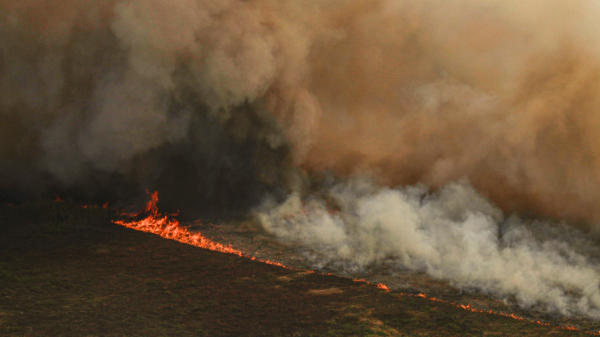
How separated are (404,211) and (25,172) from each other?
42.7 ft

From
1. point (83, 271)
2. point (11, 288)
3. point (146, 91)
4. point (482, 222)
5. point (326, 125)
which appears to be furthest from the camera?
point (326, 125)

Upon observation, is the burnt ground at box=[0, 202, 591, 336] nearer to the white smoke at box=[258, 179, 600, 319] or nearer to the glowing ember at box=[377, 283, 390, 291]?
the glowing ember at box=[377, 283, 390, 291]

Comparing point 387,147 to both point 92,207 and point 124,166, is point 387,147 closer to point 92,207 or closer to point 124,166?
point 124,166

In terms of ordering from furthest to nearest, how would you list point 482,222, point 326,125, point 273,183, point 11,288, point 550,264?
1. point 326,125
2. point 273,183
3. point 482,222
4. point 550,264
5. point 11,288

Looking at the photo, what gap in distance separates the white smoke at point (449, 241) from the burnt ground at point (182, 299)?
1.48 metres

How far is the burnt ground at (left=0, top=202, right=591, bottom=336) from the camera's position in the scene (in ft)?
25.5

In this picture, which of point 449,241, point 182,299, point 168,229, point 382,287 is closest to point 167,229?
point 168,229

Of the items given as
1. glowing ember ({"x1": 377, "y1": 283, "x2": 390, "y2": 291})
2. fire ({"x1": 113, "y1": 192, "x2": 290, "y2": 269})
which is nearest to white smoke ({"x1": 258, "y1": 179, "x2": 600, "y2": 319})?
glowing ember ({"x1": 377, "y1": 283, "x2": 390, "y2": 291})

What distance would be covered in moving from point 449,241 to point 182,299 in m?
6.83

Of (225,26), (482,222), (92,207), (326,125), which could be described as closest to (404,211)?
(482,222)

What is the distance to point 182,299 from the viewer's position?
8945 millimetres

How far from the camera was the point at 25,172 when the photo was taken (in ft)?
53.3

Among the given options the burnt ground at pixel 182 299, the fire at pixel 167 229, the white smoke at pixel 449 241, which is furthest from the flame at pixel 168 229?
the white smoke at pixel 449 241

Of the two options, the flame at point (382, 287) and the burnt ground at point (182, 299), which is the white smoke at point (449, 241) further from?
the burnt ground at point (182, 299)
